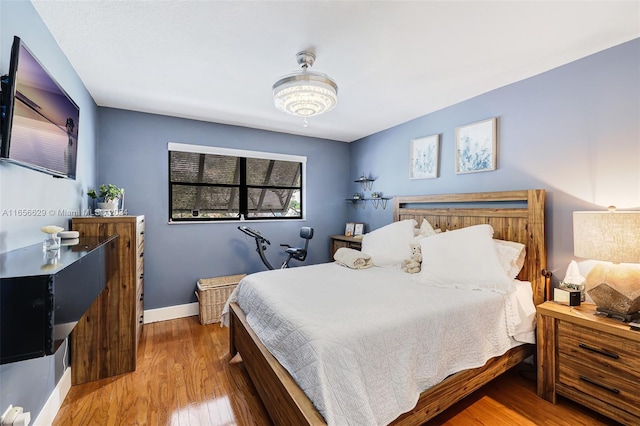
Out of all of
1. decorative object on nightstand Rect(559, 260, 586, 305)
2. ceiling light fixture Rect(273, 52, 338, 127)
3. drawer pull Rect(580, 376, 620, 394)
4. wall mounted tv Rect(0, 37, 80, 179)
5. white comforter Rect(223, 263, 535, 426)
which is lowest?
drawer pull Rect(580, 376, 620, 394)

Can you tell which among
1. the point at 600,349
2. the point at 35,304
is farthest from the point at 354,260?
the point at 35,304

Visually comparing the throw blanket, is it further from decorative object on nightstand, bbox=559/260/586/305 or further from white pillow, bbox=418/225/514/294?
decorative object on nightstand, bbox=559/260/586/305

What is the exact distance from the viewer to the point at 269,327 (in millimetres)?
1835

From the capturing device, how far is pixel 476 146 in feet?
9.69

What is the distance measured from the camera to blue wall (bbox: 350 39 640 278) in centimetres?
201

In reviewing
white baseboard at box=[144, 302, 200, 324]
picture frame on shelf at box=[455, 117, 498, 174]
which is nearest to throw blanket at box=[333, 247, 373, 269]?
picture frame on shelf at box=[455, 117, 498, 174]

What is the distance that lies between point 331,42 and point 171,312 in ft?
11.4

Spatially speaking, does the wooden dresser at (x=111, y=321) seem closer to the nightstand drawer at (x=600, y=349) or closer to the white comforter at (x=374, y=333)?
the white comforter at (x=374, y=333)

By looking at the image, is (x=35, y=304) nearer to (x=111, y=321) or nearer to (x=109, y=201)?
(x=111, y=321)

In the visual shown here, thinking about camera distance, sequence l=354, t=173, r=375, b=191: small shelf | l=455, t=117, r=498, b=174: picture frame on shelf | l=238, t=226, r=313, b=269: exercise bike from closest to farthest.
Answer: l=455, t=117, r=498, b=174: picture frame on shelf < l=238, t=226, r=313, b=269: exercise bike < l=354, t=173, r=375, b=191: small shelf

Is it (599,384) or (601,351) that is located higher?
(601,351)

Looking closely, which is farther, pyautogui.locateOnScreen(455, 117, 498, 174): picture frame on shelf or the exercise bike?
the exercise bike

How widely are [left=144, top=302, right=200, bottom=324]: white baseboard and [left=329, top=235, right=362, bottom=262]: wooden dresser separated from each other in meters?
2.11

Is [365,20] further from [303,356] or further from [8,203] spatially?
[8,203]
